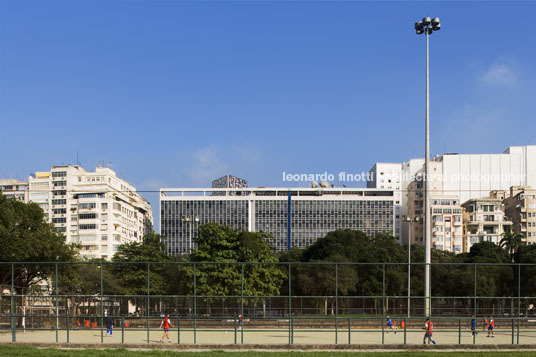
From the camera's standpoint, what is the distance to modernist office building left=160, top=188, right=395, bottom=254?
137750 mm

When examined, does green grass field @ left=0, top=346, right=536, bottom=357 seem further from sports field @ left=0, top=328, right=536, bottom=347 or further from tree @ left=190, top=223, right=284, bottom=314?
tree @ left=190, top=223, right=284, bottom=314

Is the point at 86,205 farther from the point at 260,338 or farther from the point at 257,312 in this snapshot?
the point at 260,338

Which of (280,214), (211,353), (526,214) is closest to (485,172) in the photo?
(526,214)

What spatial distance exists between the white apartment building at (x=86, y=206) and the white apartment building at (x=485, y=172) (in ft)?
209

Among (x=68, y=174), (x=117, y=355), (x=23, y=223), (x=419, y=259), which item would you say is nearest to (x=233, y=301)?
(x=117, y=355)

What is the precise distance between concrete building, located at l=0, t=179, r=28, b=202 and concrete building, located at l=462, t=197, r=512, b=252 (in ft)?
296

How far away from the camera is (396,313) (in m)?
31.5

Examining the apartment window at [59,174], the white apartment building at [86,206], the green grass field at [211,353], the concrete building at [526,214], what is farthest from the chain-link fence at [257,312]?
the apartment window at [59,174]

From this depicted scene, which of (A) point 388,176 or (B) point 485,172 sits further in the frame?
(A) point 388,176

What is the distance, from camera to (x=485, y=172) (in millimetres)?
144000

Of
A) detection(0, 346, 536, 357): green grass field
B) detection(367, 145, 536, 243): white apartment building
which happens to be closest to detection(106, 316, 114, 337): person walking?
detection(0, 346, 536, 357): green grass field

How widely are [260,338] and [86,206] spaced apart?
3868 inches

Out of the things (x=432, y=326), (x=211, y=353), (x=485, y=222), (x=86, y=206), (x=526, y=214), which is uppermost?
(x=86, y=206)

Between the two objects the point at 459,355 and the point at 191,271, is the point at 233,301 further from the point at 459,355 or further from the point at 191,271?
the point at 459,355
